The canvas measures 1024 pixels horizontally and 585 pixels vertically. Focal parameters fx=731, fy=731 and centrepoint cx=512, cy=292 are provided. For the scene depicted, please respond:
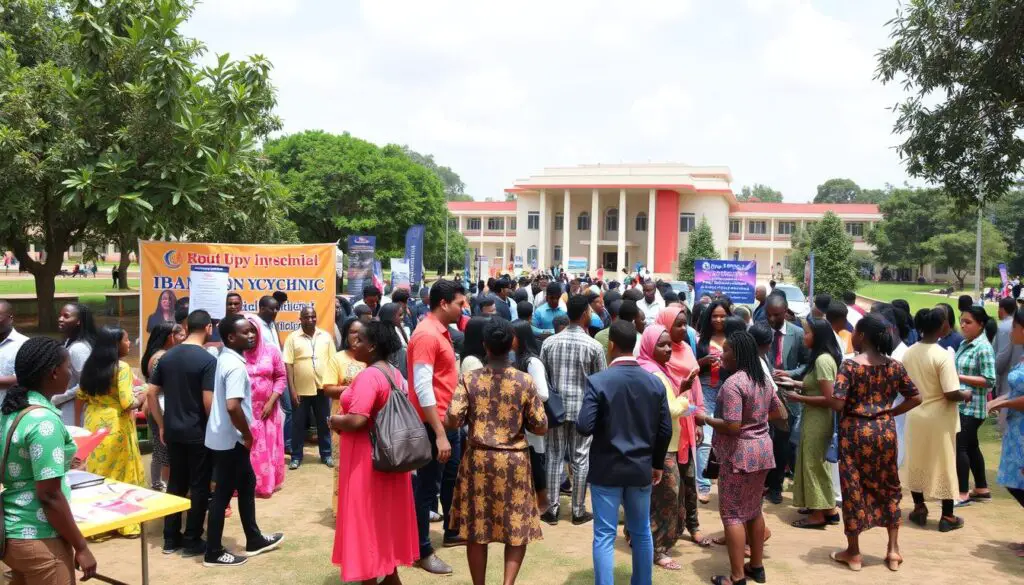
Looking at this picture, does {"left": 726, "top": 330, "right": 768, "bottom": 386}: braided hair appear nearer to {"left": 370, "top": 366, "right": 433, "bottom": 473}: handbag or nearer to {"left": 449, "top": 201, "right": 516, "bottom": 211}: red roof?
{"left": 370, "top": 366, "right": 433, "bottom": 473}: handbag

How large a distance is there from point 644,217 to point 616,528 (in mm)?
53522

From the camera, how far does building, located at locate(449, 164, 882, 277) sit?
172 feet

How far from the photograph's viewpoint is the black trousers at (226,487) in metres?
4.55

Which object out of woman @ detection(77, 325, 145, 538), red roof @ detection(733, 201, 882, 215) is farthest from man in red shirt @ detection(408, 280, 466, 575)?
red roof @ detection(733, 201, 882, 215)

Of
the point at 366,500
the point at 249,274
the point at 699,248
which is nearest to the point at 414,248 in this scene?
the point at 249,274

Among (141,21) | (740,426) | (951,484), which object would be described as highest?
(141,21)

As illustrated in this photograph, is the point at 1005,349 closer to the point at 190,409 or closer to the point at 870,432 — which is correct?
the point at 870,432

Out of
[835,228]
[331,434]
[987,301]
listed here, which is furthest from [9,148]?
[987,301]

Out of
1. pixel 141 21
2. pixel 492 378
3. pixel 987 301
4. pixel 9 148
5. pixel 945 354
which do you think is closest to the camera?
pixel 492 378

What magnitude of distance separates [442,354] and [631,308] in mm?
1884

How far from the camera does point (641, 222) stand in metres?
56.3

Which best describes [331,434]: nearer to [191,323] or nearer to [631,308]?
[191,323]

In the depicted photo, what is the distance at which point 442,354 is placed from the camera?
14.5 ft

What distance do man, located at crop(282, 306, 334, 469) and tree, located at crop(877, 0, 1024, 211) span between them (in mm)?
8307
